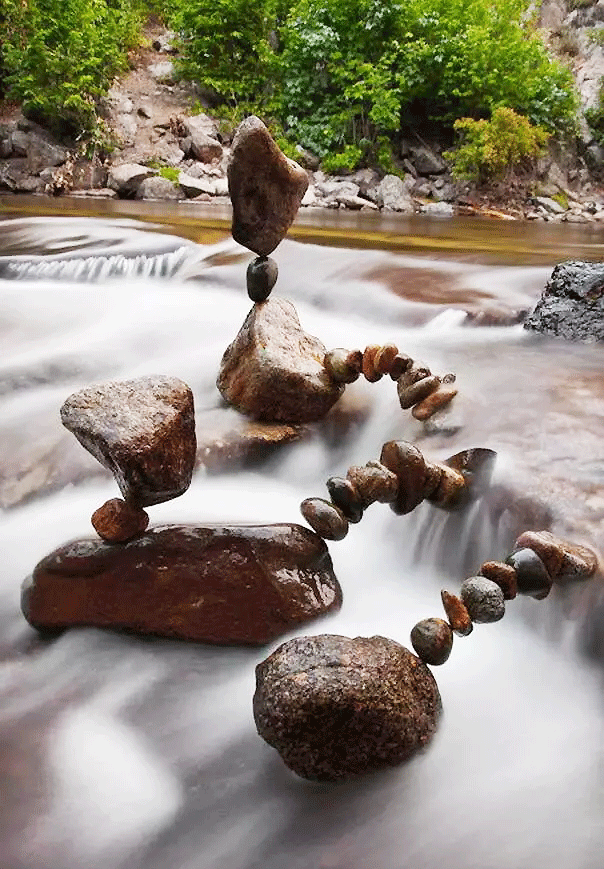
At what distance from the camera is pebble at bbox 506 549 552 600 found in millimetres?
1952

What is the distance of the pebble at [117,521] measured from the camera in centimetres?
226

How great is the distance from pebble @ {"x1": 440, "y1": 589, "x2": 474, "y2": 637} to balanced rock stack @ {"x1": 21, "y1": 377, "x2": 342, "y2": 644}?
0.51 metres

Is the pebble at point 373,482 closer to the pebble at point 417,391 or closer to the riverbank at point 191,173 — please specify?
the pebble at point 417,391

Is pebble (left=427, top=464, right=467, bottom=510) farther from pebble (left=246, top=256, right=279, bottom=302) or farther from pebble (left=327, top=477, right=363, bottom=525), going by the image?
pebble (left=246, top=256, right=279, bottom=302)

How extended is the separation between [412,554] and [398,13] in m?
18.0

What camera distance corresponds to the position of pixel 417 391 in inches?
118

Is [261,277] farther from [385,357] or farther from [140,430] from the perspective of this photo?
[140,430]

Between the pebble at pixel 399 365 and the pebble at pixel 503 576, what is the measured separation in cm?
133

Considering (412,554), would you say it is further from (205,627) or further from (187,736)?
(187,736)

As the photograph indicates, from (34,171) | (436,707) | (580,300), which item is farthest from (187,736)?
(34,171)

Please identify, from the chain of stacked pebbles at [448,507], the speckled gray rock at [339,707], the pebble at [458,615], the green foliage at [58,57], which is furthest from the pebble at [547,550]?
the green foliage at [58,57]

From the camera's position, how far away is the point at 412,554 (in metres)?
2.49

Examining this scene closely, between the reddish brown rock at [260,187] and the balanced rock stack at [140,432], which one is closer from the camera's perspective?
the balanced rock stack at [140,432]

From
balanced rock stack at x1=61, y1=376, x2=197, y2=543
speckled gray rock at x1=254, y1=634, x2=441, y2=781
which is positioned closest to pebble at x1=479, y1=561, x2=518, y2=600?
speckled gray rock at x1=254, y1=634, x2=441, y2=781
